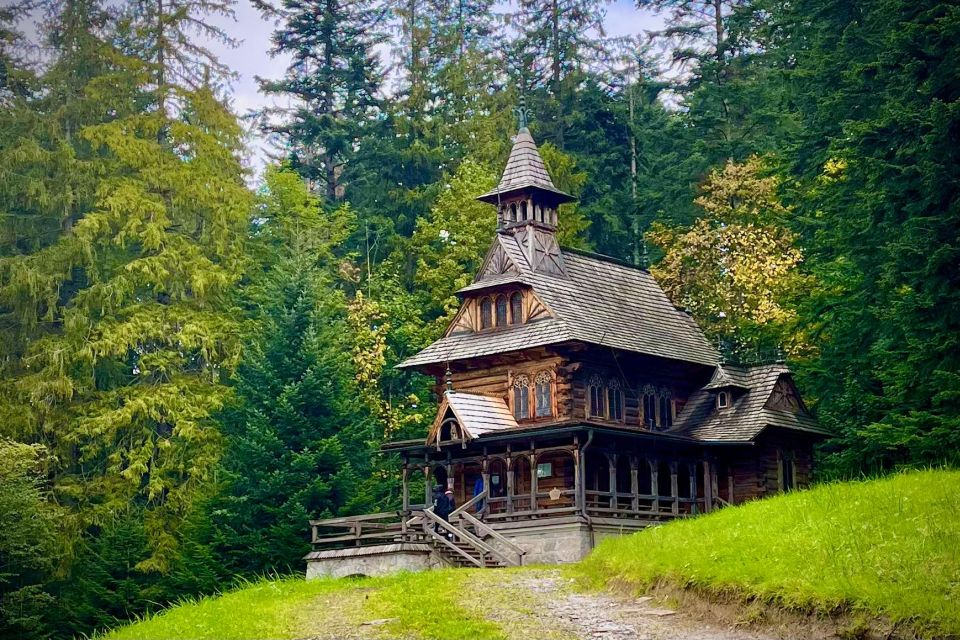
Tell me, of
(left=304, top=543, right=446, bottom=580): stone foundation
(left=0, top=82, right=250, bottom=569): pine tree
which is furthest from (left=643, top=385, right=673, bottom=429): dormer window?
(left=0, top=82, right=250, bottom=569): pine tree

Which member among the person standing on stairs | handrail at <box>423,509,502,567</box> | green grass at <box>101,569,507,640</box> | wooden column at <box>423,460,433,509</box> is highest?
wooden column at <box>423,460,433,509</box>

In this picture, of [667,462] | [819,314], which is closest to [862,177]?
[819,314]

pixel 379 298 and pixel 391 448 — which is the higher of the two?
pixel 379 298

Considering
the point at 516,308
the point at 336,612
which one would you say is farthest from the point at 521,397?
the point at 336,612

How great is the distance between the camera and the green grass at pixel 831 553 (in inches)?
883

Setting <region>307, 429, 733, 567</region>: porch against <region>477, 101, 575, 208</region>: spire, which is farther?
<region>477, 101, 575, 208</region>: spire

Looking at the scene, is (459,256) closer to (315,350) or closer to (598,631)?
(315,350)

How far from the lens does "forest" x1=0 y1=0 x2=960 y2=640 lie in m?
39.7

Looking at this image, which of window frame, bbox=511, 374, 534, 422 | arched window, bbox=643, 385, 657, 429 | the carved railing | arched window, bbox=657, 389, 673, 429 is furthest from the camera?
arched window, bbox=657, 389, 673, 429

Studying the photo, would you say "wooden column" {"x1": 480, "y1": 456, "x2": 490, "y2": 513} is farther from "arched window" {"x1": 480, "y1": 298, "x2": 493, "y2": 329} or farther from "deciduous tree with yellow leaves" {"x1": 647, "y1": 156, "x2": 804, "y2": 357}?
"deciduous tree with yellow leaves" {"x1": 647, "y1": 156, "x2": 804, "y2": 357}

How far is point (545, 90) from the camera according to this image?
70.4 m

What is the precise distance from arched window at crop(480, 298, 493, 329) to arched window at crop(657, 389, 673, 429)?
247 inches

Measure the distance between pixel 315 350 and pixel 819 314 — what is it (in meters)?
15.5

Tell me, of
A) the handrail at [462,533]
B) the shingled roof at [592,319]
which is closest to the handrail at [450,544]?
the handrail at [462,533]
